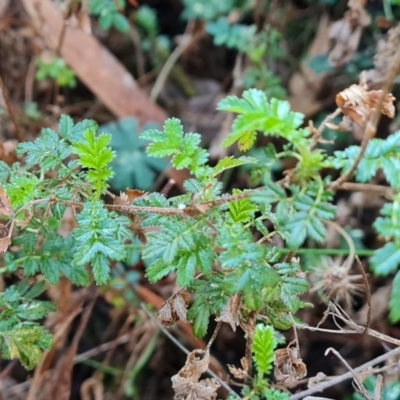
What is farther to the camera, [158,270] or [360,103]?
[360,103]

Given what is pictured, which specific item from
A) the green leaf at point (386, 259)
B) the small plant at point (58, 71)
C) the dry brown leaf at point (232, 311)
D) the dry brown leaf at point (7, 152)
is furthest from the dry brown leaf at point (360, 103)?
the small plant at point (58, 71)

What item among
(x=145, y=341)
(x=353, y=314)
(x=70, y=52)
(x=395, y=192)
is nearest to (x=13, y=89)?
(x=70, y=52)

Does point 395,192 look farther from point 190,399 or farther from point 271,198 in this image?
point 190,399

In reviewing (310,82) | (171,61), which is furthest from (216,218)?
(171,61)

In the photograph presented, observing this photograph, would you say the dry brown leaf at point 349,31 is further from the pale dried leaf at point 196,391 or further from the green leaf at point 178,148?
the pale dried leaf at point 196,391

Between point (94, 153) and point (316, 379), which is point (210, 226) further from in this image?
point (316, 379)

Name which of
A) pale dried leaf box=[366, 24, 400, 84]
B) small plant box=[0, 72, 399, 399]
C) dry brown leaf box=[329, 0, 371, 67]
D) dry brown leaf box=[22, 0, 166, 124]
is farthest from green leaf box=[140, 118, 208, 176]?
dry brown leaf box=[22, 0, 166, 124]

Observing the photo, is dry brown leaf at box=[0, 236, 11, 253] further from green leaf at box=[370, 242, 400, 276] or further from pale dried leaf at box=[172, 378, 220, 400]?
green leaf at box=[370, 242, 400, 276]
